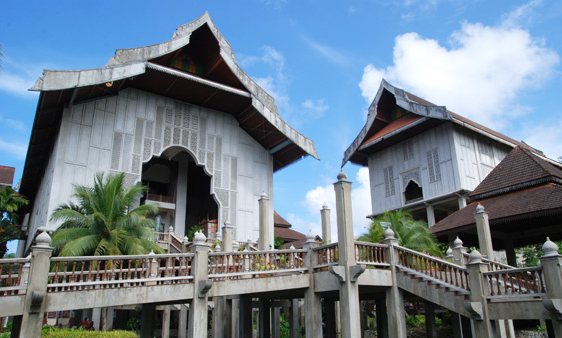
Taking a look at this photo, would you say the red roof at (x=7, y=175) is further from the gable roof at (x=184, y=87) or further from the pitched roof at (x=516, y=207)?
the pitched roof at (x=516, y=207)

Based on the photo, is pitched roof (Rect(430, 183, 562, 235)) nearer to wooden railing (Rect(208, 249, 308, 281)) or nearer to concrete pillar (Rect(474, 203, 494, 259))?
concrete pillar (Rect(474, 203, 494, 259))

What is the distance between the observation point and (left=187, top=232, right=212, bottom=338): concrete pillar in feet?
33.8

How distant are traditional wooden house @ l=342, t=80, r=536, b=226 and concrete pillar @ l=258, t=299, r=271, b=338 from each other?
1326cm

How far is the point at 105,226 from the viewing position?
47.5 ft

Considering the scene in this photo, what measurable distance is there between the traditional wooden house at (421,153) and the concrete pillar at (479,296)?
49.5ft

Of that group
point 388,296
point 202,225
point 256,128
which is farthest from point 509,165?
point 202,225

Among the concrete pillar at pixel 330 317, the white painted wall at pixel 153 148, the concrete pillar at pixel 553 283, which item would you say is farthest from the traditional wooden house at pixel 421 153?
the concrete pillar at pixel 553 283

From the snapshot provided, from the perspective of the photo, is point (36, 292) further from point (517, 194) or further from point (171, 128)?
point (517, 194)

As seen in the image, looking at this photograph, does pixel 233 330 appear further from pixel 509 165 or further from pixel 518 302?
pixel 509 165

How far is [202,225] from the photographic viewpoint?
24375 mm

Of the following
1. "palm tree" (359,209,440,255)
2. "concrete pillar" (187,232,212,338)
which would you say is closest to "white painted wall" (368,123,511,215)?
"palm tree" (359,209,440,255)

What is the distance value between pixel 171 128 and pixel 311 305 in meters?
12.1

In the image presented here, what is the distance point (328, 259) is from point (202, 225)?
1323cm

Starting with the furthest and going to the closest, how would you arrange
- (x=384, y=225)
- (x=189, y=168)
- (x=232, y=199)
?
1. (x=189, y=168)
2. (x=232, y=199)
3. (x=384, y=225)
